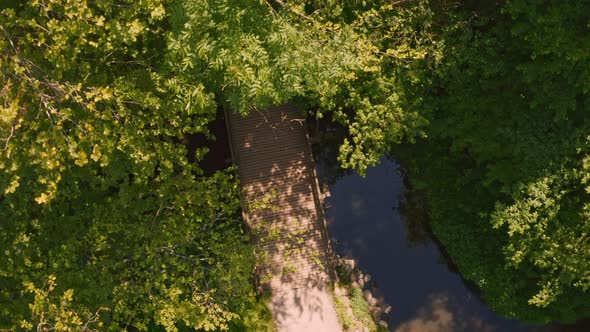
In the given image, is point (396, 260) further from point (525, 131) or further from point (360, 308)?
point (525, 131)

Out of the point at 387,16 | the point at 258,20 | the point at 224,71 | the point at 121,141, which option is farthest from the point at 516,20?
the point at 121,141

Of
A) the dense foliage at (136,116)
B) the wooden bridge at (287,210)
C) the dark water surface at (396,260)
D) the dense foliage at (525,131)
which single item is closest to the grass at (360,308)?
the wooden bridge at (287,210)

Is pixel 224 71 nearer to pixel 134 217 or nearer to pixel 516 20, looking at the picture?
pixel 134 217

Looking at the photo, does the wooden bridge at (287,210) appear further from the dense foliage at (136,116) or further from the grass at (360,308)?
the dense foliage at (136,116)

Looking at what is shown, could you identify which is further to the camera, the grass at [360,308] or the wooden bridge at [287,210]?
the grass at [360,308]

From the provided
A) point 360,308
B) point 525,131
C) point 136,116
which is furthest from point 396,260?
point 136,116

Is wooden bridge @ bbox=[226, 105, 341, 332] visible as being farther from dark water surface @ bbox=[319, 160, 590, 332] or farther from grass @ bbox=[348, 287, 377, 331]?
dark water surface @ bbox=[319, 160, 590, 332]
